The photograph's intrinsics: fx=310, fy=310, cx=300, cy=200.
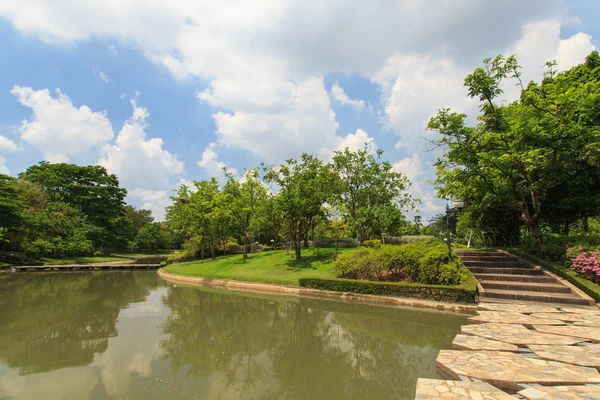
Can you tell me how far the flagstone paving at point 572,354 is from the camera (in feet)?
17.3

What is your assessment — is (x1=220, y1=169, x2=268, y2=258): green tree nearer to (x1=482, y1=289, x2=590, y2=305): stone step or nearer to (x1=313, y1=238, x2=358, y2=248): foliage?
(x1=313, y1=238, x2=358, y2=248): foliage

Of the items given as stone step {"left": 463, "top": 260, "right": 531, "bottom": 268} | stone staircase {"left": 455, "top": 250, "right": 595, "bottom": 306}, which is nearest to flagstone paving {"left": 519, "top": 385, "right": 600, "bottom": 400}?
stone staircase {"left": 455, "top": 250, "right": 595, "bottom": 306}

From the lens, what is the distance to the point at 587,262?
10695 mm

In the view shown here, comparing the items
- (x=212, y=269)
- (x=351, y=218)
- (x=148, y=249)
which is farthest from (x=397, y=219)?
(x=148, y=249)

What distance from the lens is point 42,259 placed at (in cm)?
3609

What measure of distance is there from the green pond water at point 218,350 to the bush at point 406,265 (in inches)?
87.8

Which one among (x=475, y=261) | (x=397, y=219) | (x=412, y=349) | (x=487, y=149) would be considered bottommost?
(x=412, y=349)

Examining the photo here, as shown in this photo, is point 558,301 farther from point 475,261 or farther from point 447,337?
point 447,337

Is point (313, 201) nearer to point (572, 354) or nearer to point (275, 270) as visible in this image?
point (275, 270)

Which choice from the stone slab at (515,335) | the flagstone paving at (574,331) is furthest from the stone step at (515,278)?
the stone slab at (515,335)

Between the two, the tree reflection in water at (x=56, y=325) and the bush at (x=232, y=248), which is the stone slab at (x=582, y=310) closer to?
the tree reflection in water at (x=56, y=325)

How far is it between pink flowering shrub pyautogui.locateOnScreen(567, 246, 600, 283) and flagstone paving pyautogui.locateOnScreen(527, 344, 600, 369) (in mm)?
5924

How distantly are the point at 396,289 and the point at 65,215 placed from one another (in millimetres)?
43459

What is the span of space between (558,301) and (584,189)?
8411 mm
